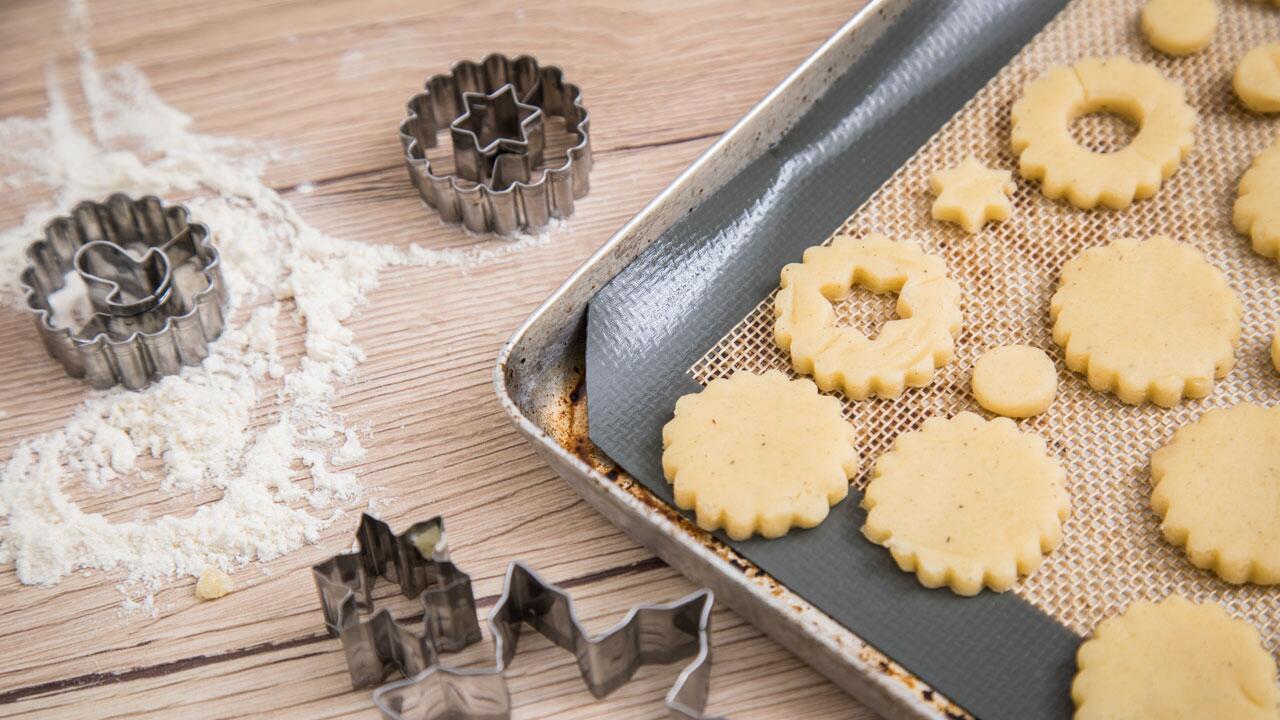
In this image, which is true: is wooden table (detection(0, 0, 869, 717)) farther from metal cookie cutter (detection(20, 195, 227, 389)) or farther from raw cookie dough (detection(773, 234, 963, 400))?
raw cookie dough (detection(773, 234, 963, 400))

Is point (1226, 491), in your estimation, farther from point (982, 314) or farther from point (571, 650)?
point (571, 650)

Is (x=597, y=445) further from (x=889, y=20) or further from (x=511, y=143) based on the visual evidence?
(x=889, y=20)

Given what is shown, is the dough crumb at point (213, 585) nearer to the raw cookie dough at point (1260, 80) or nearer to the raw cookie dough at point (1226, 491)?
the raw cookie dough at point (1226, 491)

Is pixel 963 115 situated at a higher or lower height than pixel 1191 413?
higher

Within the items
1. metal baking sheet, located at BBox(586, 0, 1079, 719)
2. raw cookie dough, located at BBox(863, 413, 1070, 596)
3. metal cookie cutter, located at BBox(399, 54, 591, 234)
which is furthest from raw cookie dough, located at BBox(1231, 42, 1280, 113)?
metal cookie cutter, located at BBox(399, 54, 591, 234)

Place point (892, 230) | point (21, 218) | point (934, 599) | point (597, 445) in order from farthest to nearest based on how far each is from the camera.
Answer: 1. point (21, 218)
2. point (892, 230)
3. point (597, 445)
4. point (934, 599)

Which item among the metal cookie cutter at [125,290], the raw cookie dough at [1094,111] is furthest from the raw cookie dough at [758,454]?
the metal cookie cutter at [125,290]

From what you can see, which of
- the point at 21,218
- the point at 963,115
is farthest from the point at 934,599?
the point at 21,218
